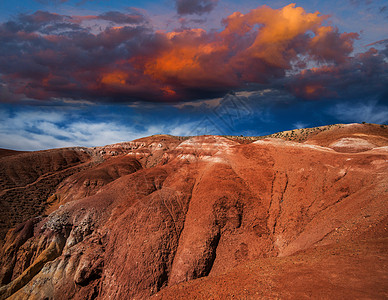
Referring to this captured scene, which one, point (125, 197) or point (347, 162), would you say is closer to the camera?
point (347, 162)

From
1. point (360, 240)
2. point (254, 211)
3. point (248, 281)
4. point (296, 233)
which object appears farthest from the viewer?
point (254, 211)

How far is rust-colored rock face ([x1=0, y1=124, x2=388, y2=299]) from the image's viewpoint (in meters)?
10.2

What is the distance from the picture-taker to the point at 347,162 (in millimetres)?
21734

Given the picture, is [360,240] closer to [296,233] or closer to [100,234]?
[296,233]

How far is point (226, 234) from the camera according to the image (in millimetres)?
19531

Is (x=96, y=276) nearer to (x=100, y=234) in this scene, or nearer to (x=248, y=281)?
(x=100, y=234)

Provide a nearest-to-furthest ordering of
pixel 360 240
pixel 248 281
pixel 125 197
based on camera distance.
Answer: pixel 248 281, pixel 360 240, pixel 125 197

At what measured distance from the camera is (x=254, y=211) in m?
21.2

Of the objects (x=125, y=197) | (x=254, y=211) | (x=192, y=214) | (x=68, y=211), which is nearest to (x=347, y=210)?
(x=254, y=211)

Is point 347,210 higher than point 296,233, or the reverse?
point 347,210

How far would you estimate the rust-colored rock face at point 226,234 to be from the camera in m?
10.2

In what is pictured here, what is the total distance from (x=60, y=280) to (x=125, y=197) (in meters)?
10.8

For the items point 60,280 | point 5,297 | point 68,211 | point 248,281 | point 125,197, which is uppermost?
point 248,281

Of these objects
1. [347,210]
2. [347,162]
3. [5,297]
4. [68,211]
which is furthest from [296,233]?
[5,297]
